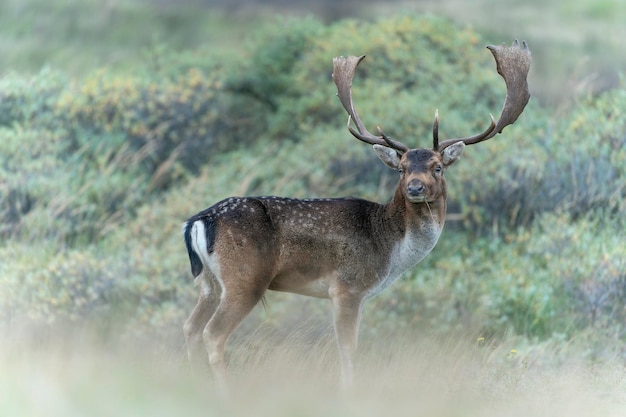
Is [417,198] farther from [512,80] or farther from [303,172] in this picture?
[303,172]

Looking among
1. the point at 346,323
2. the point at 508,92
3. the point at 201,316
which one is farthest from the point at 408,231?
the point at 201,316

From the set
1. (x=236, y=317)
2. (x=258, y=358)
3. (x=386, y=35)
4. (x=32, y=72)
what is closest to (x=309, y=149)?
(x=386, y=35)

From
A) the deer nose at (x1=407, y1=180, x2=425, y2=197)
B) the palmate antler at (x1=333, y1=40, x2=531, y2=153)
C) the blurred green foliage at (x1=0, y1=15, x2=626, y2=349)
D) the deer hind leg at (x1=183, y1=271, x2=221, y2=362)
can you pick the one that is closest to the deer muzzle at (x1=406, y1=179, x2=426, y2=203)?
the deer nose at (x1=407, y1=180, x2=425, y2=197)

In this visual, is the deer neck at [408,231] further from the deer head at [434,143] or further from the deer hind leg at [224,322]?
the deer hind leg at [224,322]

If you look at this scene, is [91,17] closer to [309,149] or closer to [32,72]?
[32,72]

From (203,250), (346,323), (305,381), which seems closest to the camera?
(203,250)

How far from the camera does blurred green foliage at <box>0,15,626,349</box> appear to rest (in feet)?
44.2

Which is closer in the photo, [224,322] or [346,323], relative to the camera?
[224,322]

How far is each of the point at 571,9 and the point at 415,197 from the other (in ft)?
33.5

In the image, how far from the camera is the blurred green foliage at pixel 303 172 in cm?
1346

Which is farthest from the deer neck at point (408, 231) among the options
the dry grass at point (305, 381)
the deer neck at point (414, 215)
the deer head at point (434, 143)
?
the dry grass at point (305, 381)

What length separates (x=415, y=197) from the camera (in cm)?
830

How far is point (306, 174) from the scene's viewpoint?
1520 cm

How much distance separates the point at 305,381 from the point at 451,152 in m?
2.33
